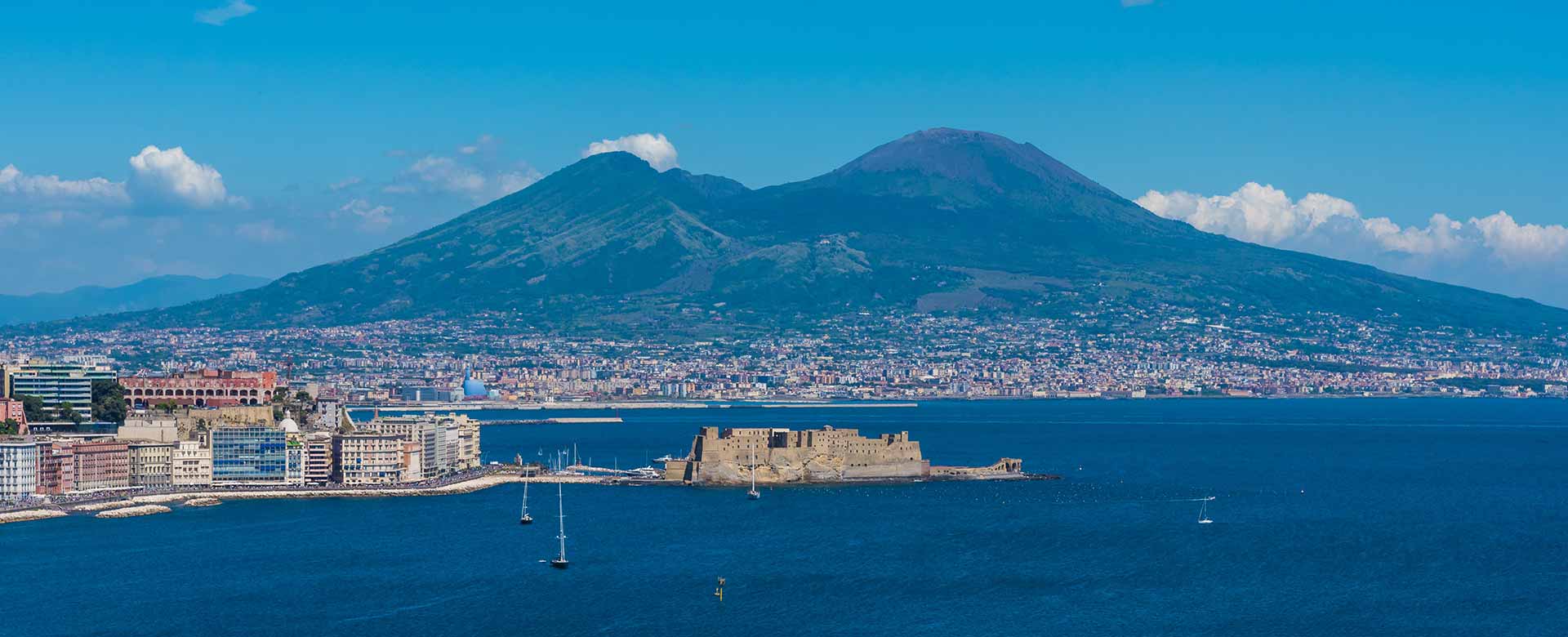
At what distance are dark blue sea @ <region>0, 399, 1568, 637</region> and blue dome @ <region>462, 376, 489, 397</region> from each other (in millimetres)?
95593

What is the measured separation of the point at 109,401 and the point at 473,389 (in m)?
89.2

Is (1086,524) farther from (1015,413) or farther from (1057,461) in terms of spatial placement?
(1015,413)

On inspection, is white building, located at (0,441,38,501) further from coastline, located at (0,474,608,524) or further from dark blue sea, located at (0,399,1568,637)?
dark blue sea, located at (0,399,1568,637)

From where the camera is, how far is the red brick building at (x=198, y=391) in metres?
92.9

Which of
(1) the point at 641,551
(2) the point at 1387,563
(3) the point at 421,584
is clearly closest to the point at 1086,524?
(2) the point at 1387,563

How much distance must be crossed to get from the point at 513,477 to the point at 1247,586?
123 feet

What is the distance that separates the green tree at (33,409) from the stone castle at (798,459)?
2570 centimetres

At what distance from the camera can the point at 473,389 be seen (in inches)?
6988

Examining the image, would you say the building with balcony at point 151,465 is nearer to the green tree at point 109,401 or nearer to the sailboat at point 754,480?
the green tree at point 109,401

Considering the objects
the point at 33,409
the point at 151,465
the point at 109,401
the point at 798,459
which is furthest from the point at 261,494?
the point at 798,459

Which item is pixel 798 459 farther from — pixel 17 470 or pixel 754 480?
pixel 17 470

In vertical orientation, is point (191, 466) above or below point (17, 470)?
below

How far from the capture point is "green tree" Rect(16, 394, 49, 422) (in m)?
83.0

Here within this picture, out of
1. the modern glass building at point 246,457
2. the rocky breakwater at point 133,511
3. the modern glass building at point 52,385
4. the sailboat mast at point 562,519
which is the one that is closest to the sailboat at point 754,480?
the sailboat mast at point 562,519
